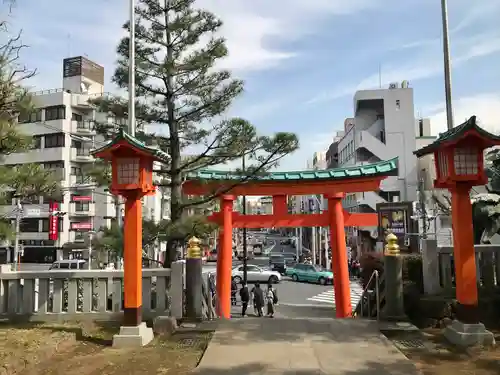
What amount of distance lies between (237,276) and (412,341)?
2790 cm

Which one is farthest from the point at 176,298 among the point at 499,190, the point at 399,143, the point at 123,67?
the point at 399,143

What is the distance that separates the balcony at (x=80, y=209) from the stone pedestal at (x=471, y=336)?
38.2m

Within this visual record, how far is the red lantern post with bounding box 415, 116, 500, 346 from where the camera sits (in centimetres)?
734

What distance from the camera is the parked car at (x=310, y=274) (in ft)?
120

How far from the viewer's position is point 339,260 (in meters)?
15.2

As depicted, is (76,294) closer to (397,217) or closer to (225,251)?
(225,251)

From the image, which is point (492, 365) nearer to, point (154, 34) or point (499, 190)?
point (499, 190)

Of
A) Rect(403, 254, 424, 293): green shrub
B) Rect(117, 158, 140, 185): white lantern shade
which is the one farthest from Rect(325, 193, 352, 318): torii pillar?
Rect(117, 158, 140, 185): white lantern shade

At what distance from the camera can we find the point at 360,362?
6531 mm

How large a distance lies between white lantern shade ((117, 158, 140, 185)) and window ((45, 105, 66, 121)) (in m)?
35.5

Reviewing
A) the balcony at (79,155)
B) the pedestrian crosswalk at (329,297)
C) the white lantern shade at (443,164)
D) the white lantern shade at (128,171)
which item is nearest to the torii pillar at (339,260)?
the white lantern shade at (443,164)

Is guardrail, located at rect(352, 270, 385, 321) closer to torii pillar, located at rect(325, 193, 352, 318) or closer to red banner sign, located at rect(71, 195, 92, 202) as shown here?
torii pillar, located at rect(325, 193, 352, 318)

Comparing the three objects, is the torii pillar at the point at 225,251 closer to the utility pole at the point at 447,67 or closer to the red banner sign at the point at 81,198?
the utility pole at the point at 447,67

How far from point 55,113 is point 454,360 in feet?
133
